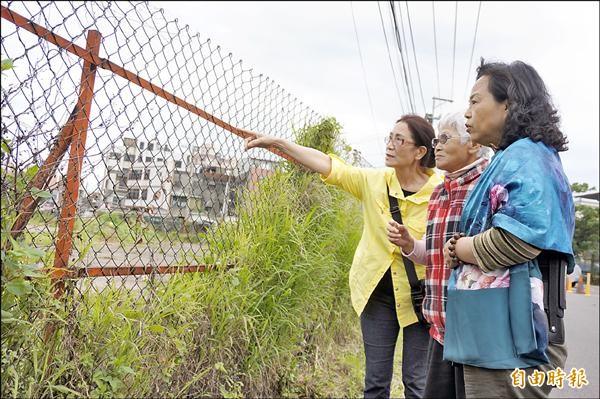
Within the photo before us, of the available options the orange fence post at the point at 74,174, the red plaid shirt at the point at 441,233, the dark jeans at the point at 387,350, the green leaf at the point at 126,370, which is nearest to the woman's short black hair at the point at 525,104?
the red plaid shirt at the point at 441,233

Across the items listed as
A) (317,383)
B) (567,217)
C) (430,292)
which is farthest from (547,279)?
(317,383)

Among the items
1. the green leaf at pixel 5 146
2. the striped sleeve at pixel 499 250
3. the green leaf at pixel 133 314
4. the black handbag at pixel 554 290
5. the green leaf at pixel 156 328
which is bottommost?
the green leaf at pixel 156 328

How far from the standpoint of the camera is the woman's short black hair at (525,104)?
59.5 inches

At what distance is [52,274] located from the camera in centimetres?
165

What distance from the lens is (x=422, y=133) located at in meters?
2.59

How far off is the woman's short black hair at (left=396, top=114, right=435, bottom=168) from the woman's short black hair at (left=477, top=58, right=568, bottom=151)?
913mm

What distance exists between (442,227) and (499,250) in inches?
26.9

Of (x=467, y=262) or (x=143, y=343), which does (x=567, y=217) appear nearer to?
(x=467, y=262)

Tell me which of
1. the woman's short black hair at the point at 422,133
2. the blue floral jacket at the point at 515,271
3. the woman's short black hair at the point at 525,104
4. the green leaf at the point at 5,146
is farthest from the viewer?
the woman's short black hair at the point at 422,133

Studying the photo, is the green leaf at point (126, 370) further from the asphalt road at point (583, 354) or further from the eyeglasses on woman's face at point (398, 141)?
the asphalt road at point (583, 354)

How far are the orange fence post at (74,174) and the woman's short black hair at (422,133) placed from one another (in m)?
1.63

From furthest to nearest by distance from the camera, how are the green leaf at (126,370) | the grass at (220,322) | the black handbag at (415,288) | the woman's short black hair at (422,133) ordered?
the woman's short black hair at (422,133) → the black handbag at (415,288) → the green leaf at (126,370) → the grass at (220,322)

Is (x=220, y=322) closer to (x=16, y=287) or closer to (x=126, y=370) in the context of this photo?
(x=126, y=370)

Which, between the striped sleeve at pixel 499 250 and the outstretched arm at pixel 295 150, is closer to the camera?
the striped sleeve at pixel 499 250
